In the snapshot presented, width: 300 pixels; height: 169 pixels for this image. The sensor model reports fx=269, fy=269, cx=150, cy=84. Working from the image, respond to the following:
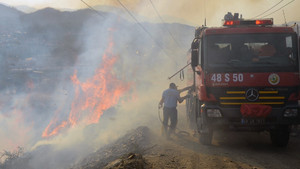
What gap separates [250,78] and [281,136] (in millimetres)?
1997

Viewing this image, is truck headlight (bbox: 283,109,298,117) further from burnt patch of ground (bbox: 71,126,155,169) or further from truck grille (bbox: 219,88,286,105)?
burnt patch of ground (bbox: 71,126,155,169)

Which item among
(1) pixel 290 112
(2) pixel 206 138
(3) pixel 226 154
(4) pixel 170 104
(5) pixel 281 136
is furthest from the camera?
(4) pixel 170 104

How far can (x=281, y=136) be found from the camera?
23.3ft

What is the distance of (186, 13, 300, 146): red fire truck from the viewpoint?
636 centimetres

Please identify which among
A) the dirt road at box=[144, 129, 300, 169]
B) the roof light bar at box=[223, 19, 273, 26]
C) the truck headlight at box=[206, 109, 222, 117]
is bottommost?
the dirt road at box=[144, 129, 300, 169]

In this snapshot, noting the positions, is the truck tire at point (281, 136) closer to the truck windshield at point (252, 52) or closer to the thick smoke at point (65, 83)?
→ the truck windshield at point (252, 52)

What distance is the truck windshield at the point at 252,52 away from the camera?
6.41 m

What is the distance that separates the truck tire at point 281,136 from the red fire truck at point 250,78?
10 cm

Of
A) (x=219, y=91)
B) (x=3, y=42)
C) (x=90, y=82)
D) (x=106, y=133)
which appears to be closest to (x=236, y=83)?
(x=219, y=91)

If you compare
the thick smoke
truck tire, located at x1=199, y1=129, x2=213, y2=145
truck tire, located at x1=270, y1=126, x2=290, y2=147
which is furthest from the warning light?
the thick smoke

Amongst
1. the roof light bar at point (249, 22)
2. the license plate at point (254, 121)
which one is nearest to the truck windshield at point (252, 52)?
the roof light bar at point (249, 22)

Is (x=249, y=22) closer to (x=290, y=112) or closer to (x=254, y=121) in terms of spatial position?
(x=290, y=112)

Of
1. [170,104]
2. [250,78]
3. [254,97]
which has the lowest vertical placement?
[170,104]

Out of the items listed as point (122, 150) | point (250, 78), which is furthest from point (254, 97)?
point (122, 150)
